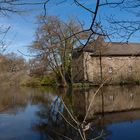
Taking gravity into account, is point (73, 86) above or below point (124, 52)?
below

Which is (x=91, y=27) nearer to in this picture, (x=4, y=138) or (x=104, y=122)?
(x=4, y=138)

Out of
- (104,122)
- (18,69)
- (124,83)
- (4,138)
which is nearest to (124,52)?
(124,83)

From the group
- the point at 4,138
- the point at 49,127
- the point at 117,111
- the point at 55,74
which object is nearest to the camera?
the point at 4,138

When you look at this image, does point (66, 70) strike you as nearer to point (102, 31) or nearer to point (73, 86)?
point (73, 86)

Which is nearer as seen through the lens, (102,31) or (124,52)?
(102,31)

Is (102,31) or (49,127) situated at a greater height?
(102,31)

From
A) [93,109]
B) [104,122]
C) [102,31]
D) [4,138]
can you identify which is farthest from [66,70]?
[102,31]

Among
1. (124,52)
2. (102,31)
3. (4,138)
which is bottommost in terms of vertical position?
(4,138)

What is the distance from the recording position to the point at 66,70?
4225 cm

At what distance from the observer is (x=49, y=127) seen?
13.9m

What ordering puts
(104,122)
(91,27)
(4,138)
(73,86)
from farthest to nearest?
(73,86) < (104,122) < (4,138) < (91,27)

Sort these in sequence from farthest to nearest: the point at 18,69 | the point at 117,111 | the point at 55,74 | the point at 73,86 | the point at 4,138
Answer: the point at 18,69
the point at 55,74
the point at 73,86
the point at 117,111
the point at 4,138

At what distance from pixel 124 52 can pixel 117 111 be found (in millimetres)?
31431

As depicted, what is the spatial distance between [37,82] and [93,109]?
31.5m
